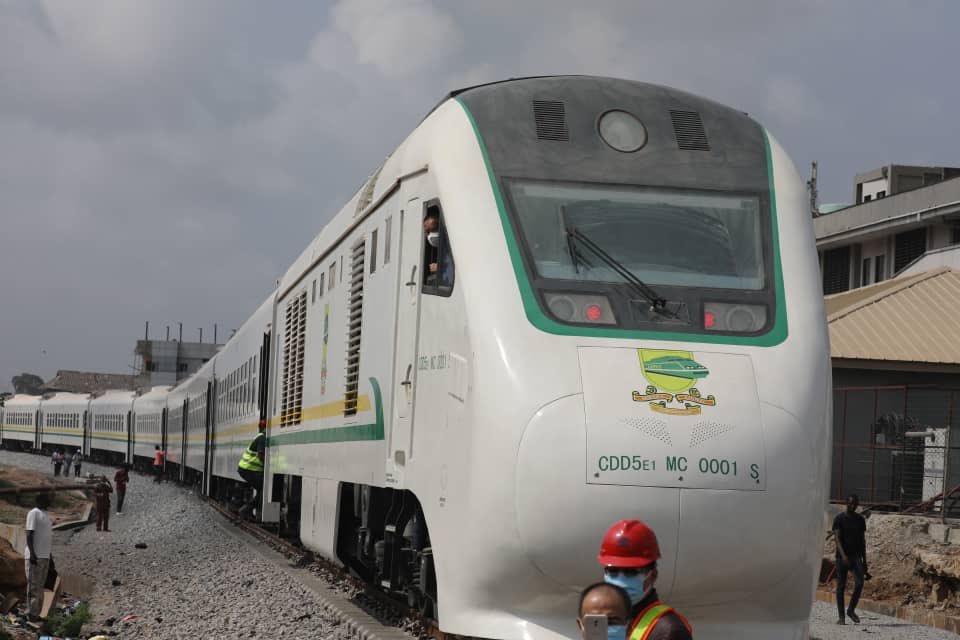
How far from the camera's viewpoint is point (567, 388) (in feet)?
23.7

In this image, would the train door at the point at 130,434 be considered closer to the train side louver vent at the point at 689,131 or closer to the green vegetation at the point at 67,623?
the green vegetation at the point at 67,623

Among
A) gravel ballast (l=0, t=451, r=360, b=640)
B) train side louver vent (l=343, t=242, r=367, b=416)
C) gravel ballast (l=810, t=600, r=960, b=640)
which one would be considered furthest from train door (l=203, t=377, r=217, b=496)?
train side louver vent (l=343, t=242, r=367, b=416)

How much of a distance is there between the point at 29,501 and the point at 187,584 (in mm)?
25303

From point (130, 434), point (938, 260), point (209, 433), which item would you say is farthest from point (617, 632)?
point (130, 434)

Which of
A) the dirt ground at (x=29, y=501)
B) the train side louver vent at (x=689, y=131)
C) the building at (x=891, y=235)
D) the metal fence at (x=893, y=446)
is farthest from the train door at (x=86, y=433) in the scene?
the train side louver vent at (x=689, y=131)

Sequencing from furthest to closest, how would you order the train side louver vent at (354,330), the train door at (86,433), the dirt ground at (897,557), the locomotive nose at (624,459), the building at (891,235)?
1. the train door at (86,433)
2. the building at (891,235)
3. the dirt ground at (897,557)
4. the train side louver vent at (354,330)
5. the locomotive nose at (624,459)

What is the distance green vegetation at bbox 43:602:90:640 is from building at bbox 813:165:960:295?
20.4 meters

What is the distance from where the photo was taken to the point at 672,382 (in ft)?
24.0

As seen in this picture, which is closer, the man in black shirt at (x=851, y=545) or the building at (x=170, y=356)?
the man in black shirt at (x=851, y=545)

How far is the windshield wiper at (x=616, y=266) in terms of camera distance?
7.87 m

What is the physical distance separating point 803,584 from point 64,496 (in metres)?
39.9

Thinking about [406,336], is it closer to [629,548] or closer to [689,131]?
[689,131]

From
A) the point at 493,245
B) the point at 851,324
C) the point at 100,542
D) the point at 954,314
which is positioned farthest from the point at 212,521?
the point at 493,245

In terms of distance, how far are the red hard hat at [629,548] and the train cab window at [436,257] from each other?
398 centimetres
